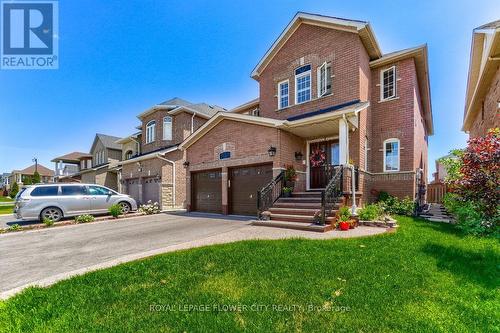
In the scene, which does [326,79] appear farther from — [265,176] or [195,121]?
[195,121]

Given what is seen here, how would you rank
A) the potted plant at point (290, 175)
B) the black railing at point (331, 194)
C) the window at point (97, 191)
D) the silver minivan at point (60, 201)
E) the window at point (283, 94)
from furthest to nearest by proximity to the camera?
the window at point (283, 94) → the window at point (97, 191) → the silver minivan at point (60, 201) → the potted plant at point (290, 175) → the black railing at point (331, 194)

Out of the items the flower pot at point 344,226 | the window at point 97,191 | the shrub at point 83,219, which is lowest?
the shrub at point 83,219

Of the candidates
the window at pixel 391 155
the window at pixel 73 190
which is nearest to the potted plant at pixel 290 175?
Answer: the window at pixel 391 155

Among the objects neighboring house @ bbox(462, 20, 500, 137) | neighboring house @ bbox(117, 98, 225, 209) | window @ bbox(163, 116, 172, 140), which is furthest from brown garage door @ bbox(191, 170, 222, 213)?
neighboring house @ bbox(462, 20, 500, 137)

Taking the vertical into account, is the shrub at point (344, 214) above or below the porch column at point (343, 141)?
below

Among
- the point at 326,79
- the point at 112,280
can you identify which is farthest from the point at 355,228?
the point at 326,79

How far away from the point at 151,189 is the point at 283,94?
1142cm

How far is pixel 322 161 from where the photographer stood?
10.6 m

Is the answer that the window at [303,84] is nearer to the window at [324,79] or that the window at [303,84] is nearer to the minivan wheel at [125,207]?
the window at [324,79]

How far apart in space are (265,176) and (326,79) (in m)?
5.53

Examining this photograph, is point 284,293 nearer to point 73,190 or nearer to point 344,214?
point 344,214

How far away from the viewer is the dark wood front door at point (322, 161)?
10.7 m

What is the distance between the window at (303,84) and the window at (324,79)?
593mm

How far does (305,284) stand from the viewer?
11.5ft
